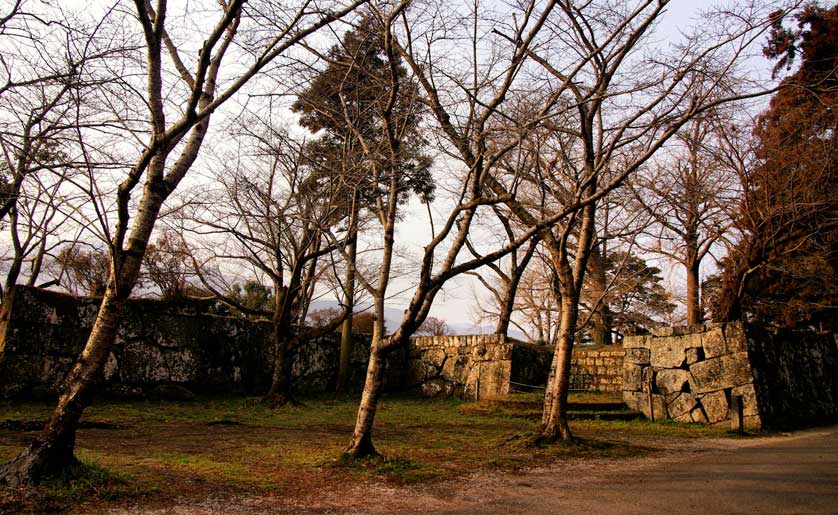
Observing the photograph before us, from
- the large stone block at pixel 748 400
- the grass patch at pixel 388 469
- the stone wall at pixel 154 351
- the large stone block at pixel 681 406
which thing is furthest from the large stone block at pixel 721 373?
the stone wall at pixel 154 351

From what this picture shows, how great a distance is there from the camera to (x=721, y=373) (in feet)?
34.7

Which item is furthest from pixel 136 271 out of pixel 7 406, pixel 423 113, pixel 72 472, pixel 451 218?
pixel 7 406

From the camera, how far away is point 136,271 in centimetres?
475

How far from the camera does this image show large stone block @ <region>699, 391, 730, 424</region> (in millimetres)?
10398

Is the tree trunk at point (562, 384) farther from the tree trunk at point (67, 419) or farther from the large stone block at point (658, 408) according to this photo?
the tree trunk at point (67, 419)

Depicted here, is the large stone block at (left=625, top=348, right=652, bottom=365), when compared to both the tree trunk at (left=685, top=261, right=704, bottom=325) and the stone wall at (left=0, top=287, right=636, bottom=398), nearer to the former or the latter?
the stone wall at (left=0, top=287, right=636, bottom=398)

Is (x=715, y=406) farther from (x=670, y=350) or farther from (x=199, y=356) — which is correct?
(x=199, y=356)

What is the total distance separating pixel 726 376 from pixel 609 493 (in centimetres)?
677

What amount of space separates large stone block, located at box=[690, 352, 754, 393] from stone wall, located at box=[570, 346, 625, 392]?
315 cm

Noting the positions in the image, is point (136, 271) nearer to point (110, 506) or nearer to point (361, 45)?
point (110, 506)

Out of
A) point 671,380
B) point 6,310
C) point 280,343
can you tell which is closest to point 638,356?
point 671,380

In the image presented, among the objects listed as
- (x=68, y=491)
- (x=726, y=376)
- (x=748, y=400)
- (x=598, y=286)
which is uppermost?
(x=598, y=286)

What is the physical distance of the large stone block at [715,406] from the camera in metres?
10.4

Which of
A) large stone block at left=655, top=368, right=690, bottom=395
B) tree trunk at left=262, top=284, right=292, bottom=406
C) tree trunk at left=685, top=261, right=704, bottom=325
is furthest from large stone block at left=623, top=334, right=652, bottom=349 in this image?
tree trunk at left=262, top=284, right=292, bottom=406
